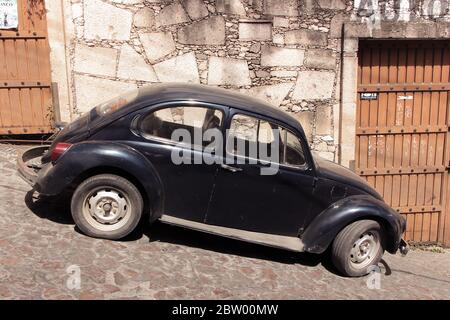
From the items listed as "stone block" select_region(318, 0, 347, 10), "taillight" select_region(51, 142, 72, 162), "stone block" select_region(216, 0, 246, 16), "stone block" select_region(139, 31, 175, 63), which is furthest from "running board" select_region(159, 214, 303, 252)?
"stone block" select_region(318, 0, 347, 10)

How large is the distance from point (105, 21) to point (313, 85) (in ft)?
10.6

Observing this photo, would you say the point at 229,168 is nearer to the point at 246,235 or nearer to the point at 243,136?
the point at 243,136

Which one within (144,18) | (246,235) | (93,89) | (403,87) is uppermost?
(144,18)

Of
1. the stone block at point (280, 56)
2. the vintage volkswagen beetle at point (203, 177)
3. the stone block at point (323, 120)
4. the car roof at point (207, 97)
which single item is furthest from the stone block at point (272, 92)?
the vintage volkswagen beetle at point (203, 177)

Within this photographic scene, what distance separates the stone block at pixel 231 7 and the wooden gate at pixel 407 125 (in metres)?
2.07

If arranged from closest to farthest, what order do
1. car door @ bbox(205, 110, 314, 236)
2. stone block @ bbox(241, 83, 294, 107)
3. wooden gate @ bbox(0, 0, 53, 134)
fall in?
car door @ bbox(205, 110, 314, 236) < wooden gate @ bbox(0, 0, 53, 134) < stone block @ bbox(241, 83, 294, 107)

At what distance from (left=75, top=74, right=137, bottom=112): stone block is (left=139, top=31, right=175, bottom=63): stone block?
0.54 m

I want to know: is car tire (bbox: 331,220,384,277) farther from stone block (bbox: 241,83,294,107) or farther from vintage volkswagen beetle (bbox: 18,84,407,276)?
stone block (bbox: 241,83,294,107)

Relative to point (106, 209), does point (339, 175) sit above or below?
above

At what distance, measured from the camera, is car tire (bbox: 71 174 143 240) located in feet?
16.3

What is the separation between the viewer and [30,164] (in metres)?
5.59

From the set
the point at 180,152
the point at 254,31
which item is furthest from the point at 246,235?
the point at 254,31

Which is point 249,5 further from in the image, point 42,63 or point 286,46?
point 42,63

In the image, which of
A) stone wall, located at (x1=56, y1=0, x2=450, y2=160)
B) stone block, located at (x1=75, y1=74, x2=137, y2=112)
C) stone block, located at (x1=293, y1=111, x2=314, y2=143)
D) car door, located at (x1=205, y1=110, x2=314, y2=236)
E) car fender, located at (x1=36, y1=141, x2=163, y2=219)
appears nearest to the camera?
car fender, located at (x1=36, y1=141, x2=163, y2=219)
